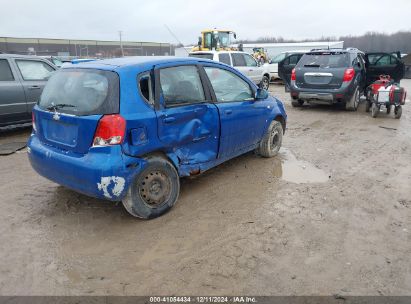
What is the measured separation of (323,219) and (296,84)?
7.36 meters

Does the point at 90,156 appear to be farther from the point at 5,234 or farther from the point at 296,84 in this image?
the point at 296,84

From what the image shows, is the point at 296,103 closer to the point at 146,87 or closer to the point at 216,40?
the point at 146,87

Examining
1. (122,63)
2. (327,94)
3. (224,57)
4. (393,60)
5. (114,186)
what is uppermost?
(224,57)

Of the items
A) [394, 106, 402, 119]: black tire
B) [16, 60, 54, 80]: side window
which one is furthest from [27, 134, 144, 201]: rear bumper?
[394, 106, 402, 119]: black tire

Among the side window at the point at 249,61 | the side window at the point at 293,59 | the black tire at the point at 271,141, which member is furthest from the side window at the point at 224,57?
the black tire at the point at 271,141

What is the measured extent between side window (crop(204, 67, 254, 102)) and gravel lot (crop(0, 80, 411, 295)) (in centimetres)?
113

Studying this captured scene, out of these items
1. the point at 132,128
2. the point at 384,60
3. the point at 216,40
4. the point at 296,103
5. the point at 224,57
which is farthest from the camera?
the point at 216,40

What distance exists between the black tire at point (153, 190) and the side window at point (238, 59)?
10.9 meters

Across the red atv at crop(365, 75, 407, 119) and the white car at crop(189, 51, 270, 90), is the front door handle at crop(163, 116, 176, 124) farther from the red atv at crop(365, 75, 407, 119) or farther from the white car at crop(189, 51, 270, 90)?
the white car at crop(189, 51, 270, 90)

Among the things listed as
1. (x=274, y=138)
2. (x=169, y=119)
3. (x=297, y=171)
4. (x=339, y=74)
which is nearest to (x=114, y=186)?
(x=169, y=119)

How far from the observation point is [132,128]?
339 cm

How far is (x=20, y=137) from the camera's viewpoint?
7.52 metres

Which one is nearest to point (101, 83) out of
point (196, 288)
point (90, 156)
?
point (90, 156)

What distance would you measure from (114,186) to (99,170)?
213mm
